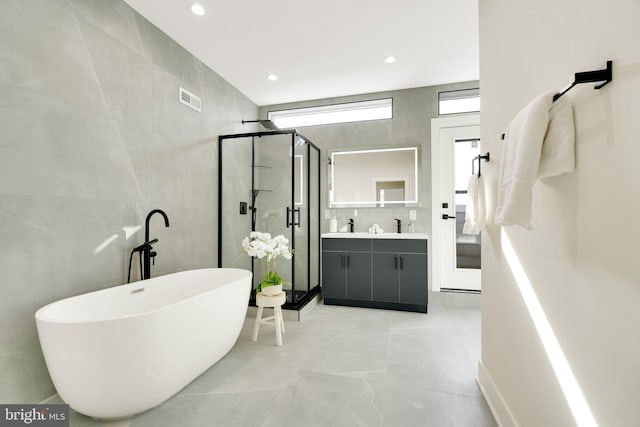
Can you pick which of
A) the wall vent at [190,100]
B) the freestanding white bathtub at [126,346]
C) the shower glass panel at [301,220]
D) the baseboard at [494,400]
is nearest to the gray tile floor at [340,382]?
the baseboard at [494,400]

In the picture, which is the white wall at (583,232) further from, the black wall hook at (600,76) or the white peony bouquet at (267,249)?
the white peony bouquet at (267,249)

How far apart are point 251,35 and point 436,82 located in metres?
2.35

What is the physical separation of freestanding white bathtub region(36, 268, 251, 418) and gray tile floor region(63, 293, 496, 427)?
0.55 ft

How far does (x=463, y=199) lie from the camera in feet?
12.3

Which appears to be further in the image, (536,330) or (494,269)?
(494,269)

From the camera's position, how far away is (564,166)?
89 cm

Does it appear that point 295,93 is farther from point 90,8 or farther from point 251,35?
point 90,8

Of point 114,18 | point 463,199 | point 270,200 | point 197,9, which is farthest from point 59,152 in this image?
point 463,199

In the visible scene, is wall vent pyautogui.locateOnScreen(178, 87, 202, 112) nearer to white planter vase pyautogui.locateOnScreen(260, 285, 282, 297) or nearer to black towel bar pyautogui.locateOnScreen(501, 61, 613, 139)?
white planter vase pyautogui.locateOnScreen(260, 285, 282, 297)

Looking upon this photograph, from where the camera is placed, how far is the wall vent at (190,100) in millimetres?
2889

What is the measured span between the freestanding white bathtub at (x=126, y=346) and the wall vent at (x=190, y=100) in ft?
6.11

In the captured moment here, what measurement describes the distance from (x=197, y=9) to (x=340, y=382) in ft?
10.2

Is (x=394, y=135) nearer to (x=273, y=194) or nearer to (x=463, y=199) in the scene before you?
(x=463, y=199)

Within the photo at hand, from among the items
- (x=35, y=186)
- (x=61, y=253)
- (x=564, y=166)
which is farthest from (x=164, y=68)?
(x=564, y=166)
